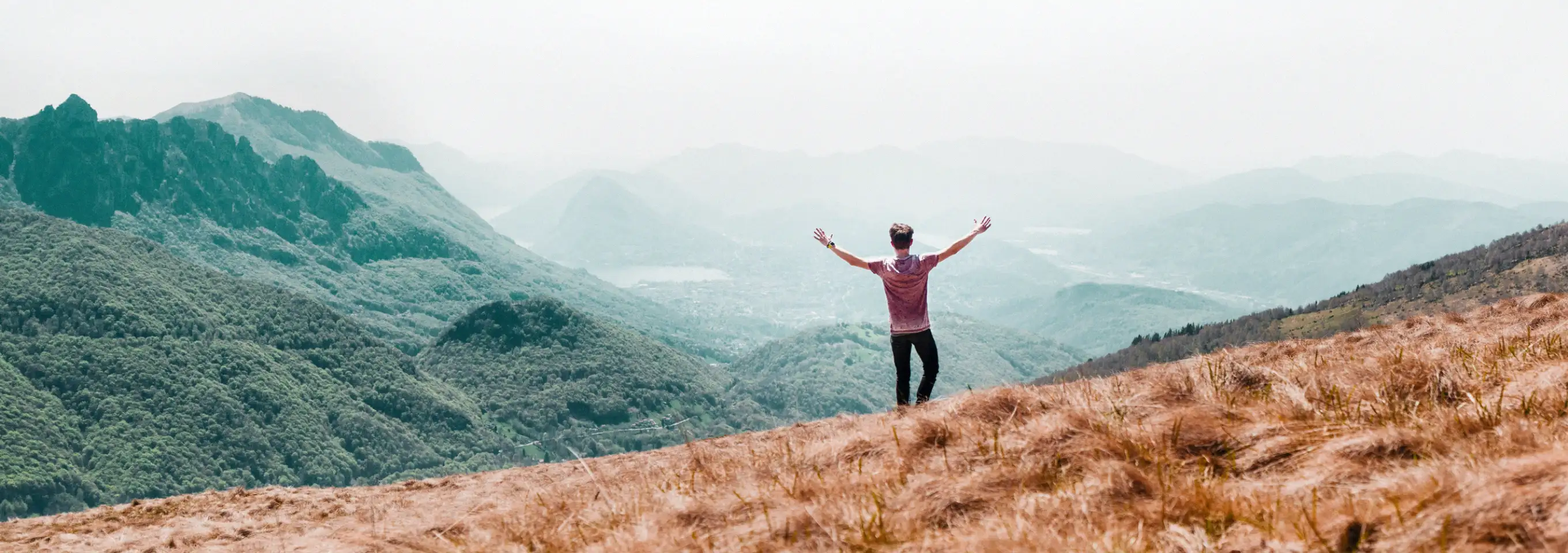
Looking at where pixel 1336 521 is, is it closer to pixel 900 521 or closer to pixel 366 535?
pixel 900 521

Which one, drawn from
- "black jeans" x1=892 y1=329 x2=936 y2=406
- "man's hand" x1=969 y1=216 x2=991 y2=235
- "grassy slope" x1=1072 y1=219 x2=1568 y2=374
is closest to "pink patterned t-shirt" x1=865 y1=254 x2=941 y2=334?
"black jeans" x1=892 y1=329 x2=936 y2=406

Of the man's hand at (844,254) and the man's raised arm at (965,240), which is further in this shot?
the man's hand at (844,254)

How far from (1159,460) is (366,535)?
22.8 ft

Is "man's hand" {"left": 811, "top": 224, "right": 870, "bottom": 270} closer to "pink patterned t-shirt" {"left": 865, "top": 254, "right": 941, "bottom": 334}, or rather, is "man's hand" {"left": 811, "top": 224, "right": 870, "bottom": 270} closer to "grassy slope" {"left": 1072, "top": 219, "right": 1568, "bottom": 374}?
"pink patterned t-shirt" {"left": 865, "top": 254, "right": 941, "bottom": 334}

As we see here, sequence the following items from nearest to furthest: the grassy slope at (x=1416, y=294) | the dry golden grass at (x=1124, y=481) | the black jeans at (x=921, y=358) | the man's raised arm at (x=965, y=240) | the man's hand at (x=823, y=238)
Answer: the dry golden grass at (x=1124, y=481)
the man's raised arm at (x=965, y=240)
the black jeans at (x=921, y=358)
the man's hand at (x=823, y=238)
the grassy slope at (x=1416, y=294)

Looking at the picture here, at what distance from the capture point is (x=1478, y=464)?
3.92 meters

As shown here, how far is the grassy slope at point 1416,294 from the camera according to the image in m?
110

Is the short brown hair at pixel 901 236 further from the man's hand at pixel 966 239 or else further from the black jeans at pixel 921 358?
the black jeans at pixel 921 358

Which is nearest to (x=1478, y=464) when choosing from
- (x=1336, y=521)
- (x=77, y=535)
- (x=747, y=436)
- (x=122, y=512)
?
(x=1336, y=521)

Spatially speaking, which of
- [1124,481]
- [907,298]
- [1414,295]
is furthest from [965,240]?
[1414,295]

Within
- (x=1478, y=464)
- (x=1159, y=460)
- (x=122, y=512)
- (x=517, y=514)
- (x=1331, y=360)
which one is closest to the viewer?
(x=1478, y=464)

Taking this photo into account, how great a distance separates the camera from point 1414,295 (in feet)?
419

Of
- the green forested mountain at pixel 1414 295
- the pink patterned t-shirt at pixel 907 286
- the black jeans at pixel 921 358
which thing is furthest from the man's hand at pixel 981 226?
the green forested mountain at pixel 1414 295

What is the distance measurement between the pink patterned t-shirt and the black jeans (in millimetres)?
117
